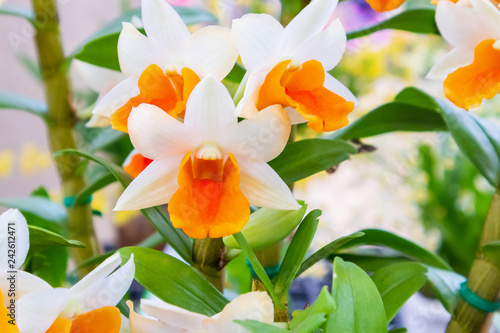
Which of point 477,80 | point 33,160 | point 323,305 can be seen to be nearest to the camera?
point 323,305

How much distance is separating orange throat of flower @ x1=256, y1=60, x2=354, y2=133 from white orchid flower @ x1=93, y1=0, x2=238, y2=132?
0.12ft

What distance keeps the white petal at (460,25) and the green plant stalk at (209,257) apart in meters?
0.25

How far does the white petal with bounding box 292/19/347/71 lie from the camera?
0.37 m

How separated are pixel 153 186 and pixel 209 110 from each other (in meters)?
0.07

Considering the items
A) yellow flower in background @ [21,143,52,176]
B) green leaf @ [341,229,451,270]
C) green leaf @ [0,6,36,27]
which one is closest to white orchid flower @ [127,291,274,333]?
green leaf @ [341,229,451,270]

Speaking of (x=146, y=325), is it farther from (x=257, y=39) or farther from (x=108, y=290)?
(x=257, y=39)

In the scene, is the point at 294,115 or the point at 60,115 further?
the point at 60,115

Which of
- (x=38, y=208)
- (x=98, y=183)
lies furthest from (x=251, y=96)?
(x=38, y=208)

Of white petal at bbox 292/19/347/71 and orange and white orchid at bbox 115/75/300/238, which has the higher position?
white petal at bbox 292/19/347/71

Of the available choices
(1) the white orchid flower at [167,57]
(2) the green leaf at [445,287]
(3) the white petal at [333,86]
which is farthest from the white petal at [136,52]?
(2) the green leaf at [445,287]

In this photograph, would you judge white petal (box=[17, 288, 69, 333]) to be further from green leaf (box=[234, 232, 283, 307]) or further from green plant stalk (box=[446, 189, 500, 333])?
green plant stalk (box=[446, 189, 500, 333])

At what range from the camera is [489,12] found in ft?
1.28

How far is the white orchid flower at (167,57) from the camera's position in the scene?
14.1 inches

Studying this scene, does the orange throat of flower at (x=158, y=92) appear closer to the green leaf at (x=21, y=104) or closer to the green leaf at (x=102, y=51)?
the green leaf at (x=102, y=51)
